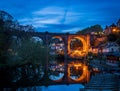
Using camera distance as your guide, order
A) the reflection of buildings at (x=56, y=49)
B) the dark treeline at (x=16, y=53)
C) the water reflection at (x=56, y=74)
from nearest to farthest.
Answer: the water reflection at (x=56, y=74)
the dark treeline at (x=16, y=53)
the reflection of buildings at (x=56, y=49)

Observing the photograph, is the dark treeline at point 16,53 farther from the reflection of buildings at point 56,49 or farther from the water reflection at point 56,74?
the reflection of buildings at point 56,49

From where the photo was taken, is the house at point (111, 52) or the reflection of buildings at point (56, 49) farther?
the reflection of buildings at point (56, 49)

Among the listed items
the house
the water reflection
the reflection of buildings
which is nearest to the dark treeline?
the water reflection

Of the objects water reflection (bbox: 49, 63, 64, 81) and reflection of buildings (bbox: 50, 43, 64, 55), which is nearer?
water reflection (bbox: 49, 63, 64, 81)

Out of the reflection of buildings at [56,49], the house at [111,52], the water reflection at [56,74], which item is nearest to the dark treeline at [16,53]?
the water reflection at [56,74]

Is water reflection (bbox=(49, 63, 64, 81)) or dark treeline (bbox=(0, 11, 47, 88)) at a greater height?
dark treeline (bbox=(0, 11, 47, 88))

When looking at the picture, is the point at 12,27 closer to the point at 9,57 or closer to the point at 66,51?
the point at 9,57

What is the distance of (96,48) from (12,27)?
58484 millimetres

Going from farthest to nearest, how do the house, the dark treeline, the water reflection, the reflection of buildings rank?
the reflection of buildings
the house
the dark treeline
the water reflection

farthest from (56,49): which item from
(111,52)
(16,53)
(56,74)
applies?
(56,74)

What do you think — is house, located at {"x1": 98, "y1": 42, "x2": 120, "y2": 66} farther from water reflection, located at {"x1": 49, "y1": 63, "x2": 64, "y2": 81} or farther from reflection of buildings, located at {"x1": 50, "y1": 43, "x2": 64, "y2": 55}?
reflection of buildings, located at {"x1": 50, "y1": 43, "x2": 64, "y2": 55}

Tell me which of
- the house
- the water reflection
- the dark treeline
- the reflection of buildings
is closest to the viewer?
the water reflection

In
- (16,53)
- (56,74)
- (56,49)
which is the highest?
(56,49)

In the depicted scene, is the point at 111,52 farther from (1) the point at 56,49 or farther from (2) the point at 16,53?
(1) the point at 56,49
